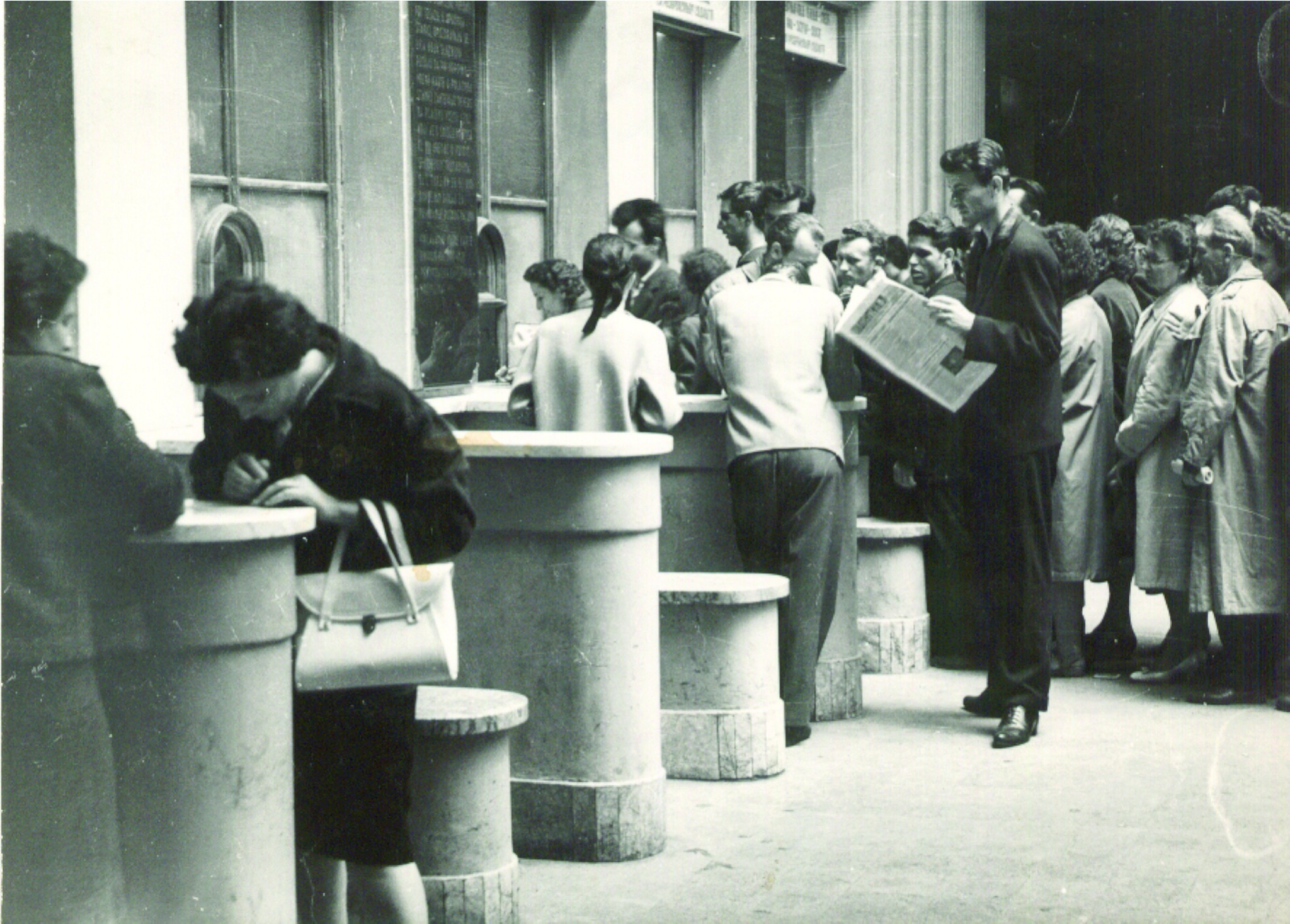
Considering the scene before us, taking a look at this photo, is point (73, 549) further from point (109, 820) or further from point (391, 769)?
point (391, 769)

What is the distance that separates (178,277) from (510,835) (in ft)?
7.71

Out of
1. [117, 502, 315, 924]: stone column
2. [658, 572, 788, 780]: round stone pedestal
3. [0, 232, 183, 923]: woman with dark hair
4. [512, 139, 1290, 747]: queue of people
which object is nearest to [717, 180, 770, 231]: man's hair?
[512, 139, 1290, 747]: queue of people

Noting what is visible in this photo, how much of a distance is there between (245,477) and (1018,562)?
3.67 m

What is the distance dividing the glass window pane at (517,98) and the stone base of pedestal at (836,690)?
3605mm

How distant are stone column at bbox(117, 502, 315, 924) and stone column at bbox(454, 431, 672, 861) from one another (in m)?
1.51

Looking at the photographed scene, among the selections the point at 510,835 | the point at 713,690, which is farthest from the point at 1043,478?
the point at 510,835

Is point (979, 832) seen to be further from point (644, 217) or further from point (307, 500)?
point (644, 217)

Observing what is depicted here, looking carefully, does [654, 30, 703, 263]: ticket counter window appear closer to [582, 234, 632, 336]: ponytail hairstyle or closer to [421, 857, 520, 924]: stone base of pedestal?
[582, 234, 632, 336]: ponytail hairstyle

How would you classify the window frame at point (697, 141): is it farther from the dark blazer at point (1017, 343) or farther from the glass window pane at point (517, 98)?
the dark blazer at point (1017, 343)

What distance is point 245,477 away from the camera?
12.6 ft

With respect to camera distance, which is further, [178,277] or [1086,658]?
[1086,658]

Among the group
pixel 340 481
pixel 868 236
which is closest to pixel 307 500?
pixel 340 481

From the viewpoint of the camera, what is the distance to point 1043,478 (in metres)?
6.80

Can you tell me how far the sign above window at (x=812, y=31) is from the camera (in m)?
13.1
